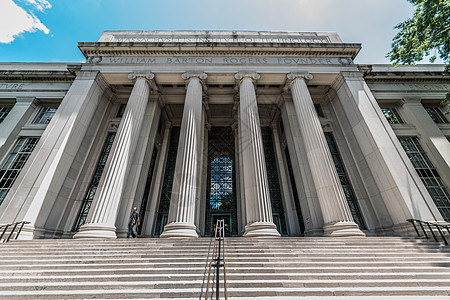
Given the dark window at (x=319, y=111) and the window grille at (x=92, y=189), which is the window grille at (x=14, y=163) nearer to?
the window grille at (x=92, y=189)

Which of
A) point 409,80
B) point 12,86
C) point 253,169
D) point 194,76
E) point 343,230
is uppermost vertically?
point 409,80

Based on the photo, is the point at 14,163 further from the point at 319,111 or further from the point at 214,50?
the point at 319,111

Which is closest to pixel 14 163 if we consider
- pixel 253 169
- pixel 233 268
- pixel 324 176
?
pixel 253 169

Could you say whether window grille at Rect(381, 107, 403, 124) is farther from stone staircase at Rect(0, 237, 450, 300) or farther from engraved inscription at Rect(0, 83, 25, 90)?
engraved inscription at Rect(0, 83, 25, 90)

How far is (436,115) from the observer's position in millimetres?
14875

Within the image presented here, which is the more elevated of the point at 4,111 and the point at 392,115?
the point at 4,111

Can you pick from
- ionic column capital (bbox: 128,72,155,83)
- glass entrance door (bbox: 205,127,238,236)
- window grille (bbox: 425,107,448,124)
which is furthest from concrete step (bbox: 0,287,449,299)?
window grille (bbox: 425,107,448,124)

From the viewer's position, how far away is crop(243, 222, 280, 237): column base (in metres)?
7.68

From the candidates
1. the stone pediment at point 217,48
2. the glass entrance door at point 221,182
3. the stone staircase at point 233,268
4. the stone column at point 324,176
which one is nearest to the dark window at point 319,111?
the stone pediment at point 217,48

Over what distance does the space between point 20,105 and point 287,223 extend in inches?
836

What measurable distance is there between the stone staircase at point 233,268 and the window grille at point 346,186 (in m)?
4.36

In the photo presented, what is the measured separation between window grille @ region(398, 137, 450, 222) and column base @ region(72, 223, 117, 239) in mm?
17333

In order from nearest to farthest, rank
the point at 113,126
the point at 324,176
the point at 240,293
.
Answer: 1. the point at 240,293
2. the point at 324,176
3. the point at 113,126

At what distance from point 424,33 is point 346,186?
8.83 metres
